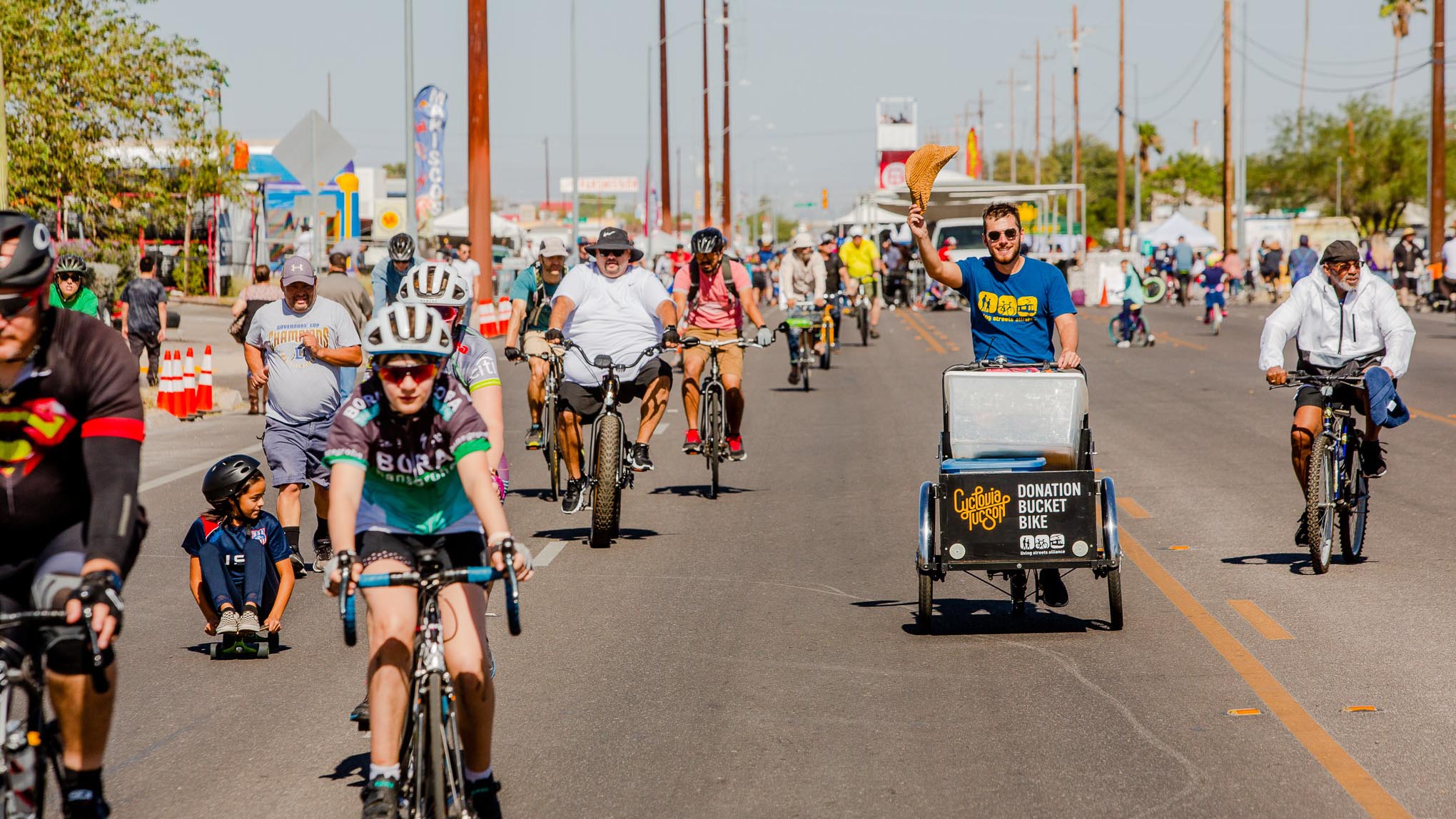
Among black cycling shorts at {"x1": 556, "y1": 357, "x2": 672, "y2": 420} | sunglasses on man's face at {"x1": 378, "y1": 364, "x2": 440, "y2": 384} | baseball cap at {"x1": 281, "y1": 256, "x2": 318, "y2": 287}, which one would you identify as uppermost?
baseball cap at {"x1": 281, "y1": 256, "x2": 318, "y2": 287}

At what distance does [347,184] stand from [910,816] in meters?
23.9

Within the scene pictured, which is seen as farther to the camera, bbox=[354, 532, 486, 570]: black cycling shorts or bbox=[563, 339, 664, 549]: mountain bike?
bbox=[563, 339, 664, 549]: mountain bike

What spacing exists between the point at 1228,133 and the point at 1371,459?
176 feet

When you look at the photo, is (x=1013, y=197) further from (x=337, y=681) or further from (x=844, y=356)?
(x=337, y=681)

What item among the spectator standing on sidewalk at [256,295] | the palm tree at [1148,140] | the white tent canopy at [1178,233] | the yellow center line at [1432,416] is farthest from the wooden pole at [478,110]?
the palm tree at [1148,140]

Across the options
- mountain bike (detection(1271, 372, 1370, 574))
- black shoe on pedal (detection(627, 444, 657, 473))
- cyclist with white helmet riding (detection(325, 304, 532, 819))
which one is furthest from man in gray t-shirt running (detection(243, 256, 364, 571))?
mountain bike (detection(1271, 372, 1370, 574))

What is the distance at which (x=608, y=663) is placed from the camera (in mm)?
8312

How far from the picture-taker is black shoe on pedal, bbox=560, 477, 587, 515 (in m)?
12.7

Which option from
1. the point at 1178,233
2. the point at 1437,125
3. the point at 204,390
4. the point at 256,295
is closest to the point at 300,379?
the point at 256,295

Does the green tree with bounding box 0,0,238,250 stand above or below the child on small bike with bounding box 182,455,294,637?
above

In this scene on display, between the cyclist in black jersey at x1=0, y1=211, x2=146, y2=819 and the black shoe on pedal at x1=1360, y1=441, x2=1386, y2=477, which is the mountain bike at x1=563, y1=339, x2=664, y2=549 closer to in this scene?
the black shoe on pedal at x1=1360, y1=441, x2=1386, y2=477

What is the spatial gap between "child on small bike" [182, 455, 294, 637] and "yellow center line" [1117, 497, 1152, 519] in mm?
6619

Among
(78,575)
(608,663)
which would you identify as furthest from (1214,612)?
(78,575)

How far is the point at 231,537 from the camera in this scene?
8.39 meters
